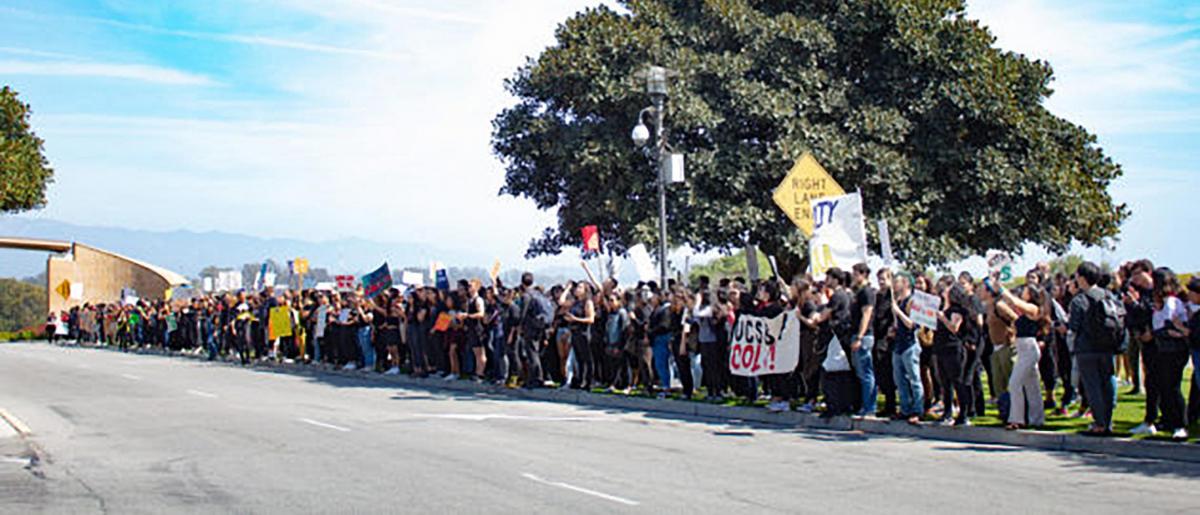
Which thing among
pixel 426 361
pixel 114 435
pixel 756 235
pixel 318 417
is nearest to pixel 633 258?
pixel 426 361

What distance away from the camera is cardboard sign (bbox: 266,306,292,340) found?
30.8m

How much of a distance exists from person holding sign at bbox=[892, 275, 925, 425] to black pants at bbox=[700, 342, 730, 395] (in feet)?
12.4

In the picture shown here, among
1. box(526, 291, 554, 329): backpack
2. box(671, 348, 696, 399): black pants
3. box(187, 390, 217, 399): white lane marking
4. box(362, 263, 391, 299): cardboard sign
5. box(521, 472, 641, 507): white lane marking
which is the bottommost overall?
box(521, 472, 641, 507): white lane marking

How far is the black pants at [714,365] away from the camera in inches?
687

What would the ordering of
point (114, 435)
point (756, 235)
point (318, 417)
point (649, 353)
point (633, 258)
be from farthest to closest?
point (756, 235) < point (633, 258) < point (649, 353) < point (318, 417) < point (114, 435)

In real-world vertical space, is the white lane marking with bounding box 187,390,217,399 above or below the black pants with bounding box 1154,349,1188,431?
below

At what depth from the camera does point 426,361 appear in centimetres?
2391

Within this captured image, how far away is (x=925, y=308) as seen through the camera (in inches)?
521

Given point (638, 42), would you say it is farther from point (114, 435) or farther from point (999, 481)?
point (999, 481)

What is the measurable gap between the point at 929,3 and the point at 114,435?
22.0 metres

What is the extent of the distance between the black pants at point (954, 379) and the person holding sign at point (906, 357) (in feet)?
0.91

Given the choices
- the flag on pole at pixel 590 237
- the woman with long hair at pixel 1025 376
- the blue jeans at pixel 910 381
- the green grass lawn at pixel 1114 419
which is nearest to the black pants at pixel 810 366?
the green grass lawn at pixel 1114 419

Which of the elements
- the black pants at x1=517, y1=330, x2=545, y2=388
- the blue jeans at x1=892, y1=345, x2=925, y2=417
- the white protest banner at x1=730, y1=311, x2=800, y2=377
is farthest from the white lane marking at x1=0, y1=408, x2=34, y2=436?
the blue jeans at x1=892, y1=345, x2=925, y2=417

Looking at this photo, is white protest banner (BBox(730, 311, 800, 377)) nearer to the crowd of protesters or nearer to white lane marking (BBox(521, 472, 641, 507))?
the crowd of protesters
